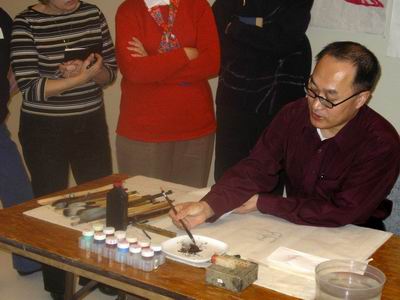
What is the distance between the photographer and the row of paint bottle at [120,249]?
1.52 metres

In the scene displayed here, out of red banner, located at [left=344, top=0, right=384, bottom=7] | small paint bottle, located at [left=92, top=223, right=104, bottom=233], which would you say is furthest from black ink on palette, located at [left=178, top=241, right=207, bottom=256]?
red banner, located at [left=344, top=0, right=384, bottom=7]

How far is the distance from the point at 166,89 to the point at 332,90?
3.26 feet

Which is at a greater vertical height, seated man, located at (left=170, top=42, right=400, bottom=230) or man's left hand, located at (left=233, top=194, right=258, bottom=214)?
seated man, located at (left=170, top=42, right=400, bottom=230)

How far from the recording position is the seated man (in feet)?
6.23

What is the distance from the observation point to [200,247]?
1.65 metres

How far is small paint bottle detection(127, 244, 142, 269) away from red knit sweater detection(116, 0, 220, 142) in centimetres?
121

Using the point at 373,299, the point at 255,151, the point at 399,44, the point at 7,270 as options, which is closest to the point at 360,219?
the point at 255,151

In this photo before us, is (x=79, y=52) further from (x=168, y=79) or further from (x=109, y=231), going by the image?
(x=109, y=231)

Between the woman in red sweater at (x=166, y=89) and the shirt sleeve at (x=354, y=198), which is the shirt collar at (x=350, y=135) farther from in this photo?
the woman in red sweater at (x=166, y=89)

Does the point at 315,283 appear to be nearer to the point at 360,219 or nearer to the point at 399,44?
the point at 360,219

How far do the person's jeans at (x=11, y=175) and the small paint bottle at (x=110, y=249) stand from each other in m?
1.44

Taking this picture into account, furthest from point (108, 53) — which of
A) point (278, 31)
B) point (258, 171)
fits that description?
point (258, 171)

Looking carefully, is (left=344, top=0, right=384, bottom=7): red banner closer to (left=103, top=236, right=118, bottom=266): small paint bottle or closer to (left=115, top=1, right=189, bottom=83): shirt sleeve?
(left=115, top=1, right=189, bottom=83): shirt sleeve

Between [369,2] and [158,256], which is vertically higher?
[369,2]
